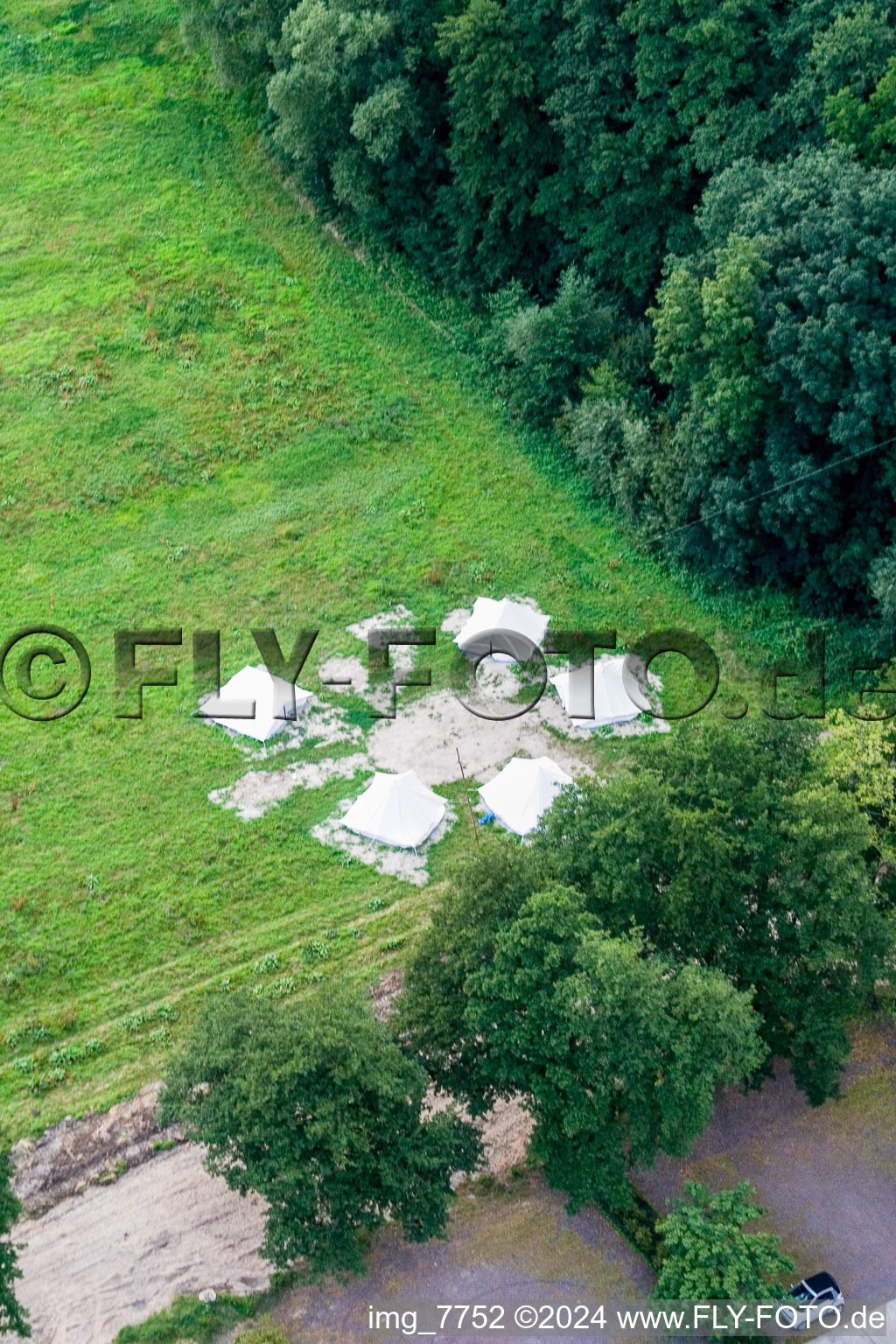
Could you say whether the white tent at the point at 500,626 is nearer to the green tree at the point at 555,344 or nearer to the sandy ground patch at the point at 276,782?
the sandy ground patch at the point at 276,782

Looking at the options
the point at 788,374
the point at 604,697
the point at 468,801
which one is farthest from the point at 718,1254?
the point at 788,374

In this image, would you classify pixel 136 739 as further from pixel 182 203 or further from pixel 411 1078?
pixel 182 203

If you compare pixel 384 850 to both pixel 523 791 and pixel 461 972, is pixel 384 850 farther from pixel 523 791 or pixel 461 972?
pixel 461 972

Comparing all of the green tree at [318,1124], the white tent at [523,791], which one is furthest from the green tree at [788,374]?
the green tree at [318,1124]

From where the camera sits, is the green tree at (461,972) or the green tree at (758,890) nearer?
the green tree at (461,972)

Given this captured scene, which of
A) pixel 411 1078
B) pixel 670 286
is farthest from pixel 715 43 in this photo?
pixel 411 1078

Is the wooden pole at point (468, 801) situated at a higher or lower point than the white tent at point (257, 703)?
lower

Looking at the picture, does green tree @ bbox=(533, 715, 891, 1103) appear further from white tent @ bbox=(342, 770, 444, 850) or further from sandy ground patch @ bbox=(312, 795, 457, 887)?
white tent @ bbox=(342, 770, 444, 850)

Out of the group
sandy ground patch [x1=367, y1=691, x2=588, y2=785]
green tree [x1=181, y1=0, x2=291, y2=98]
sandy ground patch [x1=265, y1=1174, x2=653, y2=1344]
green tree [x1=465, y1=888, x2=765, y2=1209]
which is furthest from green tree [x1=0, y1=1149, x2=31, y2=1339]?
green tree [x1=181, y1=0, x2=291, y2=98]
